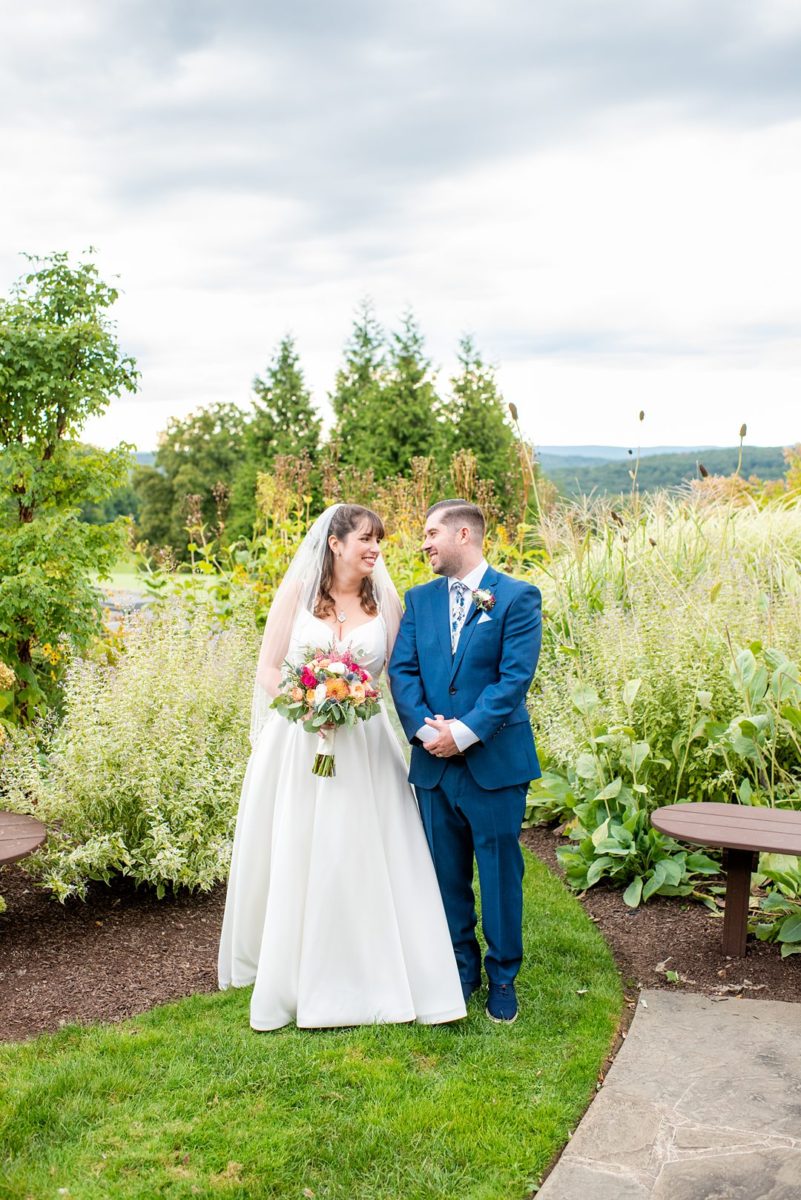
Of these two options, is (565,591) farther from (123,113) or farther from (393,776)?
(123,113)

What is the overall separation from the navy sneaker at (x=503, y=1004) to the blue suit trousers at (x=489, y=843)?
0.03 meters

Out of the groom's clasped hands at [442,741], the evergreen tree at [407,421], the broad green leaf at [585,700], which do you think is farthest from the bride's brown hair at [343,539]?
the evergreen tree at [407,421]

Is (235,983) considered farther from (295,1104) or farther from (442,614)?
(442,614)

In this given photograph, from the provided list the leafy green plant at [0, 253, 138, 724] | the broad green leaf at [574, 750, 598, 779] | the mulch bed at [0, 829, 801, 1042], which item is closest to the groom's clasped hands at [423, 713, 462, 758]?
the mulch bed at [0, 829, 801, 1042]

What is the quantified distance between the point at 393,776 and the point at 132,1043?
133cm

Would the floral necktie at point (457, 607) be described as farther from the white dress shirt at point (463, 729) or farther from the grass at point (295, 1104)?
the grass at point (295, 1104)

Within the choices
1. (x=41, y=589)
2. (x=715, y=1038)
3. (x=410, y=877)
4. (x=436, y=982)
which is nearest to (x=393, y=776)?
(x=410, y=877)

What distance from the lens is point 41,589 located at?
21.0 feet

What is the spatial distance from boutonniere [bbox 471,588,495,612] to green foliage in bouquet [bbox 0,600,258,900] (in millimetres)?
2007

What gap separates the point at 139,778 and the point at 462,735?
2.06 metres

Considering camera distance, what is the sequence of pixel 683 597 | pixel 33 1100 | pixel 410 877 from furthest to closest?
pixel 683 597
pixel 410 877
pixel 33 1100

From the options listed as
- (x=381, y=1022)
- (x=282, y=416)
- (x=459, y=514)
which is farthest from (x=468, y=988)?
(x=282, y=416)

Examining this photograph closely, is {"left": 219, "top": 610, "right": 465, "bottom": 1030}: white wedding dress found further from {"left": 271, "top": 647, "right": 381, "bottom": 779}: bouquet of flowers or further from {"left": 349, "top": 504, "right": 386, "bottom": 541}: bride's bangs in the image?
{"left": 349, "top": 504, "right": 386, "bottom": 541}: bride's bangs

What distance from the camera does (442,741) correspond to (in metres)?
3.71
